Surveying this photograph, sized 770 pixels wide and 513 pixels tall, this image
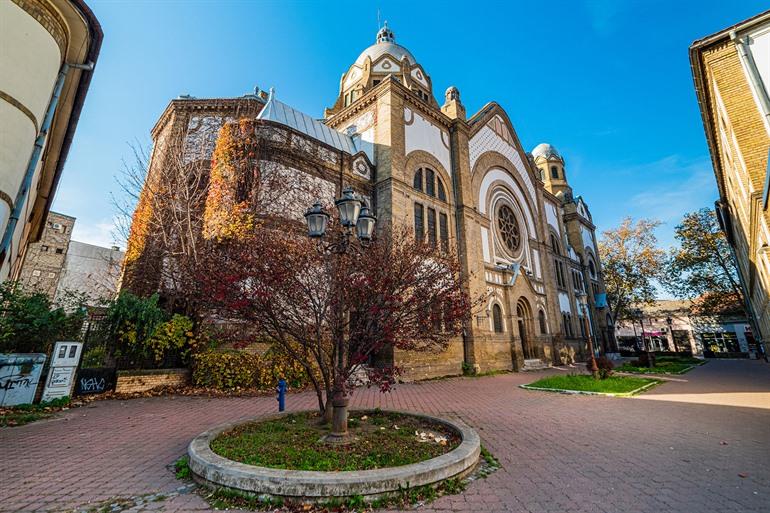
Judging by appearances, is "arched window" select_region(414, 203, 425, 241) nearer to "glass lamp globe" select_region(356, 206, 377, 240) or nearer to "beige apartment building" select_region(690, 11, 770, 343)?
"glass lamp globe" select_region(356, 206, 377, 240)

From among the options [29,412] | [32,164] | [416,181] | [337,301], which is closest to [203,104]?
[416,181]

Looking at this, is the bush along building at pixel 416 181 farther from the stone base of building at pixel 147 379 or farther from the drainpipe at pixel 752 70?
the drainpipe at pixel 752 70

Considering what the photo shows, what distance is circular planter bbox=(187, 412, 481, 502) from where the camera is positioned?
3.37 metres

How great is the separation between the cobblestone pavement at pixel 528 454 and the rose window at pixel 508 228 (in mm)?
14322

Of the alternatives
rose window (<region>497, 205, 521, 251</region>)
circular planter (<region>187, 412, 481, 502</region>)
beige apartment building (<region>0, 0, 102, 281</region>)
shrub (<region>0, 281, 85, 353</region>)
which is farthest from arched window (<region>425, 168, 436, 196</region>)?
circular planter (<region>187, 412, 481, 502</region>)

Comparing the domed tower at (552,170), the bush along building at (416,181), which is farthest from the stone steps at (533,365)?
the domed tower at (552,170)

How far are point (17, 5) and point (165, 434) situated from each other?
781cm

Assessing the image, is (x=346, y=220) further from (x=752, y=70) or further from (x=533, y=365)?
(x=533, y=365)

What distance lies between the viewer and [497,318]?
19094mm

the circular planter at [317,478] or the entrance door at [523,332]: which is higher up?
the entrance door at [523,332]

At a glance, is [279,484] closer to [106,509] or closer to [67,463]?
[106,509]

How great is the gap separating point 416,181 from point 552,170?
99.0ft

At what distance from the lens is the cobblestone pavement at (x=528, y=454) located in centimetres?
351

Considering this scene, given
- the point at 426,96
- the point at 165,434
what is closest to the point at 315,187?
the point at 165,434
